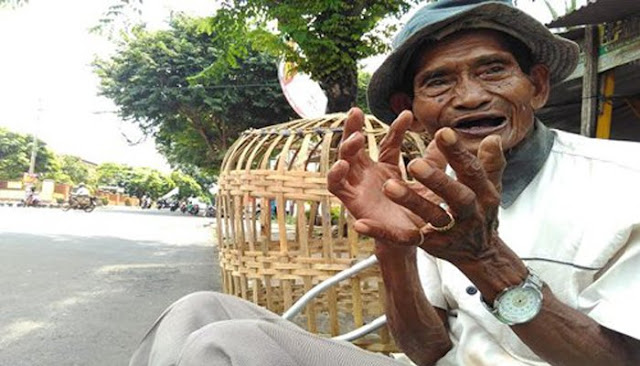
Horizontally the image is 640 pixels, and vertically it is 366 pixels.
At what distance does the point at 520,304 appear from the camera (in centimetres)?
97

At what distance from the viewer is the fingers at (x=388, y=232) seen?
2.98 ft

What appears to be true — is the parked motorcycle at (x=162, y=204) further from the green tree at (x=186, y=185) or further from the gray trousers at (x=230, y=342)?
the gray trousers at (x=230, y=342)

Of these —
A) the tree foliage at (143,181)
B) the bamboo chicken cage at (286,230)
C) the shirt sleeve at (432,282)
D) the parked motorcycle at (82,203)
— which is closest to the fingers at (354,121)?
the shirt sleeve at (432,282)

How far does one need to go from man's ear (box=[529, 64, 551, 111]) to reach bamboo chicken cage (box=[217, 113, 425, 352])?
84cm

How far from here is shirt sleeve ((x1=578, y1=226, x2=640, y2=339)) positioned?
1006 mm

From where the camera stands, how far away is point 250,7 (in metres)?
6.24

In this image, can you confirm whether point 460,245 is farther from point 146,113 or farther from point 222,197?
point 146,113

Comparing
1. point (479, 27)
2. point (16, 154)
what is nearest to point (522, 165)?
point (479, 27)

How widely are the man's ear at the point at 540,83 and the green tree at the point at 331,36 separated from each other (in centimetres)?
395

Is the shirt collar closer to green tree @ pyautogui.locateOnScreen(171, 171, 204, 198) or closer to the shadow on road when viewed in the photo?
the shadow on road

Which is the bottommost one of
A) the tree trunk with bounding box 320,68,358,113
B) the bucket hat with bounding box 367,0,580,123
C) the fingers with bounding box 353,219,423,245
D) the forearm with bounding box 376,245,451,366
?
the forearm with bounding box 376,245,451,366

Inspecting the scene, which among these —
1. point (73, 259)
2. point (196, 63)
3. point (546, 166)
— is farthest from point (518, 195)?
point (196, 63)

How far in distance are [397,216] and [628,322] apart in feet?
1.63

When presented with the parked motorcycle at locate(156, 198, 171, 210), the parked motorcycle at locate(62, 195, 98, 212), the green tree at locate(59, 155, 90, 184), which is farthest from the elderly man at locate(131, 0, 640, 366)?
the green tree at locate(59, 155, 90, 184)
